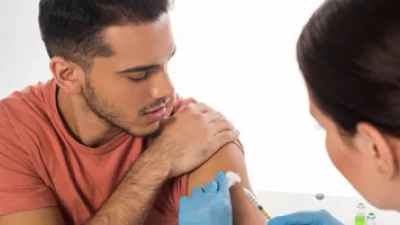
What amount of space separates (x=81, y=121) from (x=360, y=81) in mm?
828

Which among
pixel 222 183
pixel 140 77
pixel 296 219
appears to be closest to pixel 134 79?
pixel 140 77

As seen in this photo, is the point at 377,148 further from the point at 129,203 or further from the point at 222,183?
the point at 129,203

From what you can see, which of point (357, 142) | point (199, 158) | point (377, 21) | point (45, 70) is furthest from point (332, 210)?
point (45, 70)

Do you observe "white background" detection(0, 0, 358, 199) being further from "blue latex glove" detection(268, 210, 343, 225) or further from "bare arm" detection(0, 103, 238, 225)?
"blue latex glove" detection(268, 210, 343, 225)

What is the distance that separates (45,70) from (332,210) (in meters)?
1.35

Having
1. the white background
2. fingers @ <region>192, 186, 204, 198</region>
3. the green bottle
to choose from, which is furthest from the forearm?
the white background

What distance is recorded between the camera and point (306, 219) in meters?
1.11

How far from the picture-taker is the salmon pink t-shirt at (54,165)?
120 cm

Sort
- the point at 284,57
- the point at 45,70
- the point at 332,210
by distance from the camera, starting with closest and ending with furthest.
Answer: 1. the point at 332,210
2. the point at 284,57
3. the point at 45,70

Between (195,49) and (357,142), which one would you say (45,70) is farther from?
(357,142)

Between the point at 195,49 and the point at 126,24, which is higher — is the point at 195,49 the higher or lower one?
the lower one

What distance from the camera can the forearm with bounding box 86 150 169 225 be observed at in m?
1.19

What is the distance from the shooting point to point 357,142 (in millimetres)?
744

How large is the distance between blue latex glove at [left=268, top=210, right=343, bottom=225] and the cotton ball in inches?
6.0
